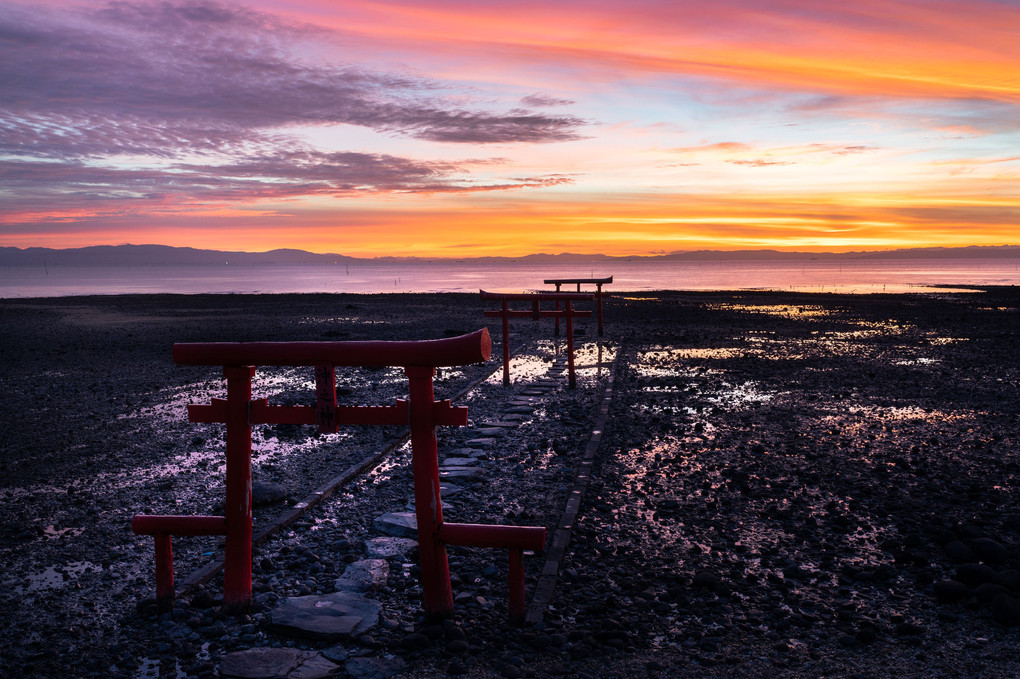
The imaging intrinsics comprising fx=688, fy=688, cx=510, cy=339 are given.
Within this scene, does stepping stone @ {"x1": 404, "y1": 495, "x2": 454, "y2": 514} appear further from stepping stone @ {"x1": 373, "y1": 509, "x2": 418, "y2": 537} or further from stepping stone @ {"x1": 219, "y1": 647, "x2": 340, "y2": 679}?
stepping stone @ {"x1": 219, "y1": 647, "x2": 340, "y2": 679}

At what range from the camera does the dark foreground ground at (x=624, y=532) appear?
408 cm

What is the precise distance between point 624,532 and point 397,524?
1995mm

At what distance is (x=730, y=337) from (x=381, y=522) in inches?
835

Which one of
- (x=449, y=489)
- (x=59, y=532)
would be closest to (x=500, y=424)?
(x=449, y=489)

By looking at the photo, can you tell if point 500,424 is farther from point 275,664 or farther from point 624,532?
point 275,664

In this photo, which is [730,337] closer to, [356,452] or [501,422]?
[501,422]

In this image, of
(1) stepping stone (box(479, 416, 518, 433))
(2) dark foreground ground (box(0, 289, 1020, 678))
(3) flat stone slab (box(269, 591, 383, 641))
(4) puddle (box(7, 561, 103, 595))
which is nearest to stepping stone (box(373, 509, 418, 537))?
(2) dark foreground ground (box(0, 289, 1020, 678))

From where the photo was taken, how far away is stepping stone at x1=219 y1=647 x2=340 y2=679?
3.78 meters

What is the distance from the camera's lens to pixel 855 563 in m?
5.33

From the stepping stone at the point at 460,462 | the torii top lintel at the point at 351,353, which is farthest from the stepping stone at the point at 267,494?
the torii top lintel at the point at 351,353

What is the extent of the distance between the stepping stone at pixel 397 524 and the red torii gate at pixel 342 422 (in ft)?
5.18

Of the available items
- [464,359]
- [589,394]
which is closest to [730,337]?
[589,394]

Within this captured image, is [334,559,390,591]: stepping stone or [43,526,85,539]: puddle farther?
[43,526,85,539]: puddle

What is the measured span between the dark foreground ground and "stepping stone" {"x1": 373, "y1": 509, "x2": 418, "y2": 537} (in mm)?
280
